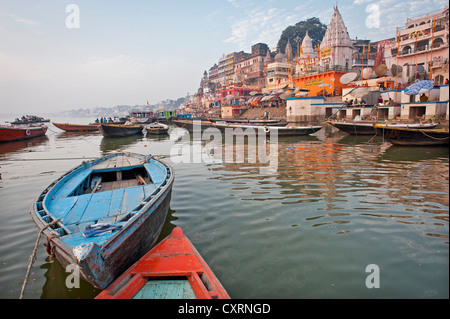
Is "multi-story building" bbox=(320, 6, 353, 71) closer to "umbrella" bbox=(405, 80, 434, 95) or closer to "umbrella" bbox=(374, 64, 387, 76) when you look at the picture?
"umbrella" bbox=(374, 64, 387, 76)

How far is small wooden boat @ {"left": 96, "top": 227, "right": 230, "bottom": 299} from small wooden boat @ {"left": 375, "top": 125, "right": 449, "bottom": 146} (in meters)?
15.5

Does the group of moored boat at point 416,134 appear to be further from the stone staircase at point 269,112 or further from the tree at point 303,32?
the tree at point 303,32

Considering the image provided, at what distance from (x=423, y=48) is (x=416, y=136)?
3120 cm

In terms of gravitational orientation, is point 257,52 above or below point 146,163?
above

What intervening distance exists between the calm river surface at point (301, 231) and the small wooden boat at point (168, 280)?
59cm

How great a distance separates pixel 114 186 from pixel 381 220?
7107mm

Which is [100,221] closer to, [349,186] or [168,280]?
[168,280]

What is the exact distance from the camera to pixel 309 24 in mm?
80625

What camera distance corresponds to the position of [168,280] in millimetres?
3684

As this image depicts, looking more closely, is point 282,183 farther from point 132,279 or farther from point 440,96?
point 440,96

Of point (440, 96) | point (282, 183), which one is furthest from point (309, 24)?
point (282, 183)

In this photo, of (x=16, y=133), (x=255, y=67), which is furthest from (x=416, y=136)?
(x=255, y=67)

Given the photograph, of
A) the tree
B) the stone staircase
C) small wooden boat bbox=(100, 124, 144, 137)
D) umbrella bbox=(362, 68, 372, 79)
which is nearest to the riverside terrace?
the stone staircase

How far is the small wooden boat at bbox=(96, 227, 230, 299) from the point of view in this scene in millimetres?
3314
